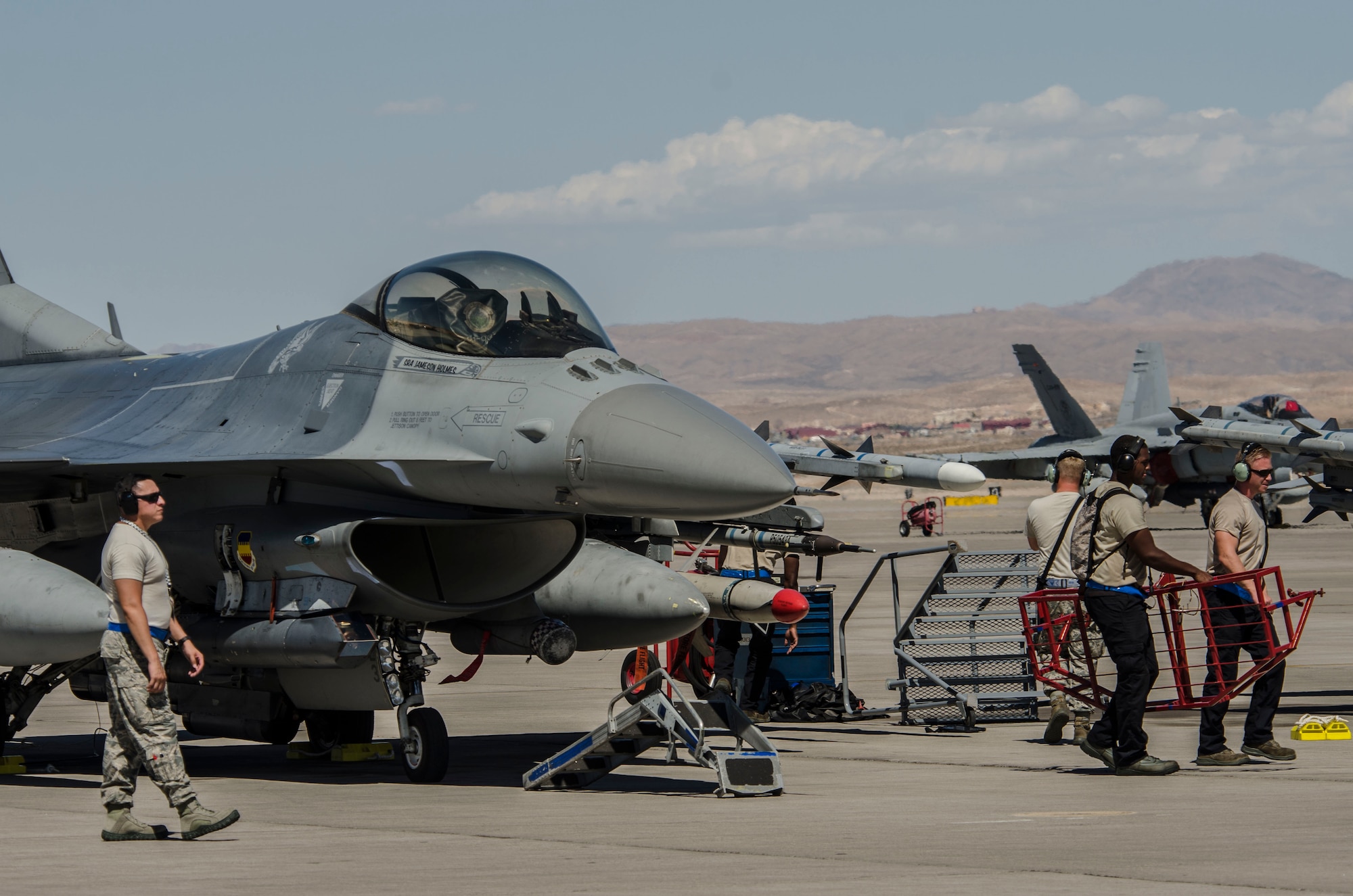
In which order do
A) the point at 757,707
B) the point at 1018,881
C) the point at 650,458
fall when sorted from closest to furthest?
the point at 1018,881 → the point at 650,458 → the point at 757,707

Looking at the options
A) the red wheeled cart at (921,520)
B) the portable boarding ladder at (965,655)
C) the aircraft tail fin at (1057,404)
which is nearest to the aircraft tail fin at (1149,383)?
the aircraft tail fin at (1057,404)

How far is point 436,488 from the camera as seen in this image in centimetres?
988

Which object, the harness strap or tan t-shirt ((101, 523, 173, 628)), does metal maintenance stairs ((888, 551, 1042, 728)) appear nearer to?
the harness strap

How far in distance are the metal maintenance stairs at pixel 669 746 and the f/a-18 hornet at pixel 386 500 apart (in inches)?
31.5

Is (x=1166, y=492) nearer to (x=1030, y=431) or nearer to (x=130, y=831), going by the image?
(x=130, y=831)

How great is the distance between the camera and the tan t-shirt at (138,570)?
7.72 metres

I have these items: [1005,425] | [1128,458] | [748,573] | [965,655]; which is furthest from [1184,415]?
[1005,425]

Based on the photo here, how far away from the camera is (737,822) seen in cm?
809

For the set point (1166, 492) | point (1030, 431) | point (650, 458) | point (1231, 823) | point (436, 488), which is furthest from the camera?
point (1030, 431)

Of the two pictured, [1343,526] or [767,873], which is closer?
[767,873]

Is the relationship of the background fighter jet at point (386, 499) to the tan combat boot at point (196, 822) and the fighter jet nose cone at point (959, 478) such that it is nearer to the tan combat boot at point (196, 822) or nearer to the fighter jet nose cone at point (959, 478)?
the tan combat boot at point (196, 822)

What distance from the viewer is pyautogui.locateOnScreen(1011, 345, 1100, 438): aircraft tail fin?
49.7 meters

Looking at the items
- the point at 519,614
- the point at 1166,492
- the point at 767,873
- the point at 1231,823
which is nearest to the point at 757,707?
the point at 519,614

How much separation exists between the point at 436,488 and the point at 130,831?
2.90m
